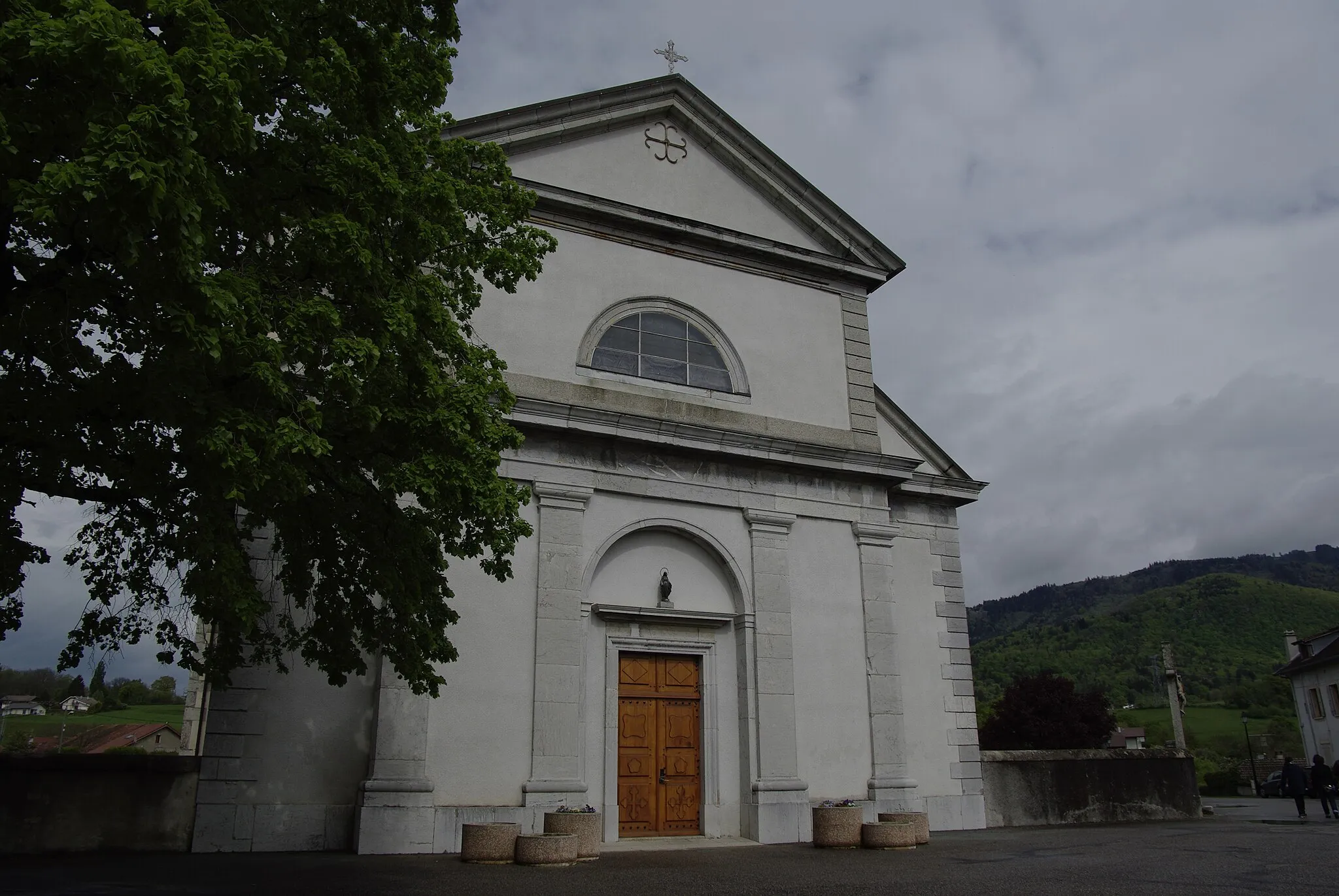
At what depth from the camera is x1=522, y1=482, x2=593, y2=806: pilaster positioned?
12.5 meters

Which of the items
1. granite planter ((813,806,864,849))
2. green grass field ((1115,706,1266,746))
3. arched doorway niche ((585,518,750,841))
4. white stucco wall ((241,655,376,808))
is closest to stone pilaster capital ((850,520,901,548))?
arched doorway niche ((585,518,750,841))

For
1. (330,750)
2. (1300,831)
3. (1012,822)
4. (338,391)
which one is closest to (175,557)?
(338,391)

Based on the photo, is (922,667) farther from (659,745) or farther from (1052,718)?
(1052,718)

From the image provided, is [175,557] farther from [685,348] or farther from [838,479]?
[838,479]

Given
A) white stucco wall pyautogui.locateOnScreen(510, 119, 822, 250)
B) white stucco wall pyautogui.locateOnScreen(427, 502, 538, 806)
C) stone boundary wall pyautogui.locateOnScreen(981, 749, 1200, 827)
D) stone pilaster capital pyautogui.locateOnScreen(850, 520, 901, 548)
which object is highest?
white stucco wall pyautogui.locateOnScreen(510, 119, 822, 250)

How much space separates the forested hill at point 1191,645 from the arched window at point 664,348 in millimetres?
80767

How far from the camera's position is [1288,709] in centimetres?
8162

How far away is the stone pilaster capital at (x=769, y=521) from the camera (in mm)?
15031

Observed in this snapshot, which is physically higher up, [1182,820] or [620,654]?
[620,654]

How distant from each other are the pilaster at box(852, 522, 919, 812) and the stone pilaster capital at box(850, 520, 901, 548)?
0.01m

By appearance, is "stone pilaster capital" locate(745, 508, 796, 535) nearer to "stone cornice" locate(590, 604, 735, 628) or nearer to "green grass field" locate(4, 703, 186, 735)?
"stone cornice" locate(590, 604, 735, 628)

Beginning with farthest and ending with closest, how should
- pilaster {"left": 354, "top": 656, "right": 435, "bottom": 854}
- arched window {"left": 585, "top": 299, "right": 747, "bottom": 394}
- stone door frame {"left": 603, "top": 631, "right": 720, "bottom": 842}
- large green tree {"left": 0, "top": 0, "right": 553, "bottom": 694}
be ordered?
arched window {"left": 585, "top": 299, "right": 747, "bottom": 394} → stone door frame {"left": 603, "top": 631, "right": 720, "bottom": 842} → pilaster {"left": 354, "top": 656, "right": 435, "bottom": 854} → large green tree {"left": 0, "top": 0, "right": 553, "bottom": 694}

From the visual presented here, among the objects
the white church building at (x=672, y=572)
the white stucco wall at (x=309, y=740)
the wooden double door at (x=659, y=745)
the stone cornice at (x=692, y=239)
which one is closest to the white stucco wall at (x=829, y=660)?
the white church building at (x=672, y=572)

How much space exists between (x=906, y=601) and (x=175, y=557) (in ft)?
39.3
